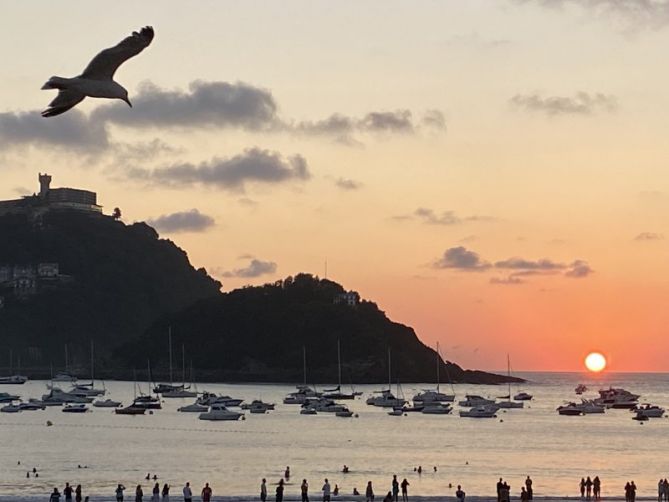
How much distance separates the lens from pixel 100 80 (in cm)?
1309

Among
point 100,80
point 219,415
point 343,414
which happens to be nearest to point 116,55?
point 100,80

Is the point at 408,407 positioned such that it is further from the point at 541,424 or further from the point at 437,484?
the point at 437,484

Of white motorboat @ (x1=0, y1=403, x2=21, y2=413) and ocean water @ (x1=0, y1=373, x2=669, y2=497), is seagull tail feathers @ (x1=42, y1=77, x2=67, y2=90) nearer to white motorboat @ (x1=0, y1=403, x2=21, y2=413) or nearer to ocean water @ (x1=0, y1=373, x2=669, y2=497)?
ocean water @ (x1=0, y1=373, x2=669, y2=497)

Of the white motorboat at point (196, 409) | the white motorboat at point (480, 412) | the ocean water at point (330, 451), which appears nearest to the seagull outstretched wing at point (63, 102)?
the ocean water at point (330, 451)

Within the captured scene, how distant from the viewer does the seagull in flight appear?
42.2 ft

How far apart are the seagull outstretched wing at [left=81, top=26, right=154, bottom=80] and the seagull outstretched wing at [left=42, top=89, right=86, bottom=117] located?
0.24 metres

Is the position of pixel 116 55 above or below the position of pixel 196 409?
above

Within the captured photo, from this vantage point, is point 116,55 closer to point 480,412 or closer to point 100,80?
point 100,80

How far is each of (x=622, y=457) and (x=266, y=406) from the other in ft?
224

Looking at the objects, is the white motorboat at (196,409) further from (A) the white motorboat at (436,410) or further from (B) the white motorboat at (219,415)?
(A) the white motorboat at (436,410)

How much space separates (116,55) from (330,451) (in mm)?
94176

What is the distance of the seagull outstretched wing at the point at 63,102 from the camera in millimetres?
13133

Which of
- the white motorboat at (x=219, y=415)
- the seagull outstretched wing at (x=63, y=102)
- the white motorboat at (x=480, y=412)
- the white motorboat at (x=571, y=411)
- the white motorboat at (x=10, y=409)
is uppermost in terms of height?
the seagull outstretched wing at (x=63, y=102)

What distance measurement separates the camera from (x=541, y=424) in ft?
510
